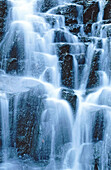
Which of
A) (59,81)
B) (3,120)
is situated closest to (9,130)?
(3,120)

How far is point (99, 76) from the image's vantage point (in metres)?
10.5

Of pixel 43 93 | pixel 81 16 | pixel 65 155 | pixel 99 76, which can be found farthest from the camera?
pixel 81 16

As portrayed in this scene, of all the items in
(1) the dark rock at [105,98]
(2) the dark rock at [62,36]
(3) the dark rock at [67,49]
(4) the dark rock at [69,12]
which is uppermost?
(4) the dark rock at [69,12]

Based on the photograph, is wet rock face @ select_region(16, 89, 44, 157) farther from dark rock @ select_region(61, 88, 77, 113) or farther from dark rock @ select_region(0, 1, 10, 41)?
dark rock @ select_region(0, 1, 10, 41)

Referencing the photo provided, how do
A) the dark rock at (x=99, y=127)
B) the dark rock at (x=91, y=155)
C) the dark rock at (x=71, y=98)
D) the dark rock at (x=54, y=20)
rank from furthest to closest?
the dark rock at (x=54, y=20)
the dark rock at (x=71, y=98)
the dark rock at (x=99, y=127)
the dark rock at (x=91, y=155)

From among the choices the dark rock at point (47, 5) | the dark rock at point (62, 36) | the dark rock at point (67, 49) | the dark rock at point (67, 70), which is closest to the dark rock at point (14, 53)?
the dark rock at point (67, 49)

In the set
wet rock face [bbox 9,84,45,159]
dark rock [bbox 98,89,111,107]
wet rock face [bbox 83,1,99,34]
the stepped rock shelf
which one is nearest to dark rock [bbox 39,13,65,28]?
the stepped rock shelf

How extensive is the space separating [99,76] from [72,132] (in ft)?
10.8

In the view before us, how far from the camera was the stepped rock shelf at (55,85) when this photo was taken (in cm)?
768

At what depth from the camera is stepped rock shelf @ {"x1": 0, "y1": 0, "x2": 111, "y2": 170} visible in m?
7.68

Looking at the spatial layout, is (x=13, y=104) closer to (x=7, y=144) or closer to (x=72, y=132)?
(x=7, y=144)

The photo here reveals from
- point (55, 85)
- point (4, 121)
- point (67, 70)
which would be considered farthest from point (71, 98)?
point (67, 70)

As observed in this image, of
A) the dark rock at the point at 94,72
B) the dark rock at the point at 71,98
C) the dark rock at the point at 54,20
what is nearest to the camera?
the dark rock at the point at 71,98

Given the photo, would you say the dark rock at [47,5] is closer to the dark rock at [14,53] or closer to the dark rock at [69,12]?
the dark rock at [69,12]
